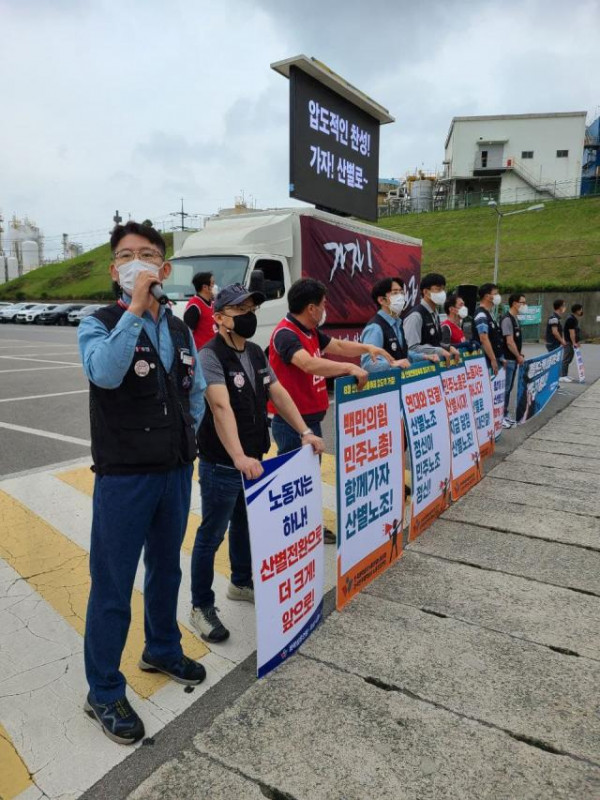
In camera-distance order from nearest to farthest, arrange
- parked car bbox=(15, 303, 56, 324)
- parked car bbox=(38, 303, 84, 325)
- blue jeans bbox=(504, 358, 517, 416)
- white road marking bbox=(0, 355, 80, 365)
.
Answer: blue jeans bbox=(504, 358, 517, 416)
white road marking bbox=(0, 355, 80, 365)
parked car bbox=(38, 303, 84, 325)
parked car bbox=(15, 303, 56, 324)

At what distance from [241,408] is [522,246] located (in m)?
46.4

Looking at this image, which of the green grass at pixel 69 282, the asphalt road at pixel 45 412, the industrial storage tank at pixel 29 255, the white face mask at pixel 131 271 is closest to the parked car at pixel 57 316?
the green grass at pixel 69 282

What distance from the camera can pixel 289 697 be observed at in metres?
2.59

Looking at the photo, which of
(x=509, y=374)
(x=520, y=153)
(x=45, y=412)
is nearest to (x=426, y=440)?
(x=509, y=374)

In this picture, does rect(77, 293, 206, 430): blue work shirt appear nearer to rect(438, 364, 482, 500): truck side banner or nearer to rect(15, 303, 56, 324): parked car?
rect(438, 364, 482, 500): truck side banner

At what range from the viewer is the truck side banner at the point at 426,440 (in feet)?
14.0

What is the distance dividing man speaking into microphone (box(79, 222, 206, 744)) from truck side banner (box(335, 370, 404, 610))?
1062 millimetres

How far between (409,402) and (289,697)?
7.57 feet

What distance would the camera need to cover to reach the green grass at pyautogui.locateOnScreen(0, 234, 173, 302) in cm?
6066

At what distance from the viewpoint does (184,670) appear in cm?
270

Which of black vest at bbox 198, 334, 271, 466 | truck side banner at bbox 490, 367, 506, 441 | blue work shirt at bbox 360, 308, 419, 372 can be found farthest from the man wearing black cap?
truck side banner at bbox 490, 367, 506, 441

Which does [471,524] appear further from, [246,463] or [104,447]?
[104,447]

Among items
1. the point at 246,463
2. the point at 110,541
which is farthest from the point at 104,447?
the point at 246,463

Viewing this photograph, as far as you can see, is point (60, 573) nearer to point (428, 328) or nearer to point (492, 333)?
point (428, 328)
